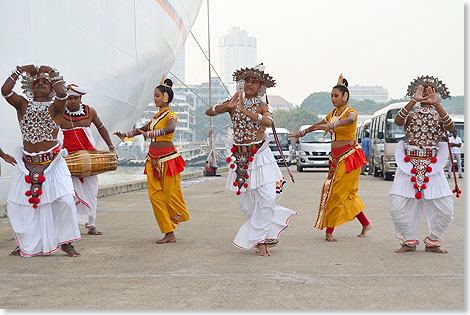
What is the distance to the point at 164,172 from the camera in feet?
24.0

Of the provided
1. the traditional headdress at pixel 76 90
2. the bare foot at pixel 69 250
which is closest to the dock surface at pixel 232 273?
the bare foot at pixel 69 250

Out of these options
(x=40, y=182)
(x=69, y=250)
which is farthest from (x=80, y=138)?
(x=69, y=250)

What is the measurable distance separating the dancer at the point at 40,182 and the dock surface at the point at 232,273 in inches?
8.2

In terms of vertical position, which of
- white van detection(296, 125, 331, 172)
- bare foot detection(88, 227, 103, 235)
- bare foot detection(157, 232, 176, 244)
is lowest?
white van detection(296, 125, 331, 172)

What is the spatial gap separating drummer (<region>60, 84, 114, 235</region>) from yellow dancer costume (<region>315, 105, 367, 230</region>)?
268 cm

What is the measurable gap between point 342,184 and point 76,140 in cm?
318

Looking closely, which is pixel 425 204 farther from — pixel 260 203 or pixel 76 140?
pixel 76 140

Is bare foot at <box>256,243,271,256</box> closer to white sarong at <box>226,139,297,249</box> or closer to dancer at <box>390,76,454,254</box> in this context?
white sarong at <box>226,139,297,249</box>

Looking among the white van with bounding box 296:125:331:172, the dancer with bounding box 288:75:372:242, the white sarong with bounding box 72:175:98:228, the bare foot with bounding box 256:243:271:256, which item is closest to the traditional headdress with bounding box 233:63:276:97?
the dancer with bounding box 288:75:372:242

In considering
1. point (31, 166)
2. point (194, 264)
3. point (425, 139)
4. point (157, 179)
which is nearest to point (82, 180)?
point (157, 179)

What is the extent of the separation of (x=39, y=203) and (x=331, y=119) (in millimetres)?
3256

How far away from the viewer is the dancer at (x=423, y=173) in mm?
6301

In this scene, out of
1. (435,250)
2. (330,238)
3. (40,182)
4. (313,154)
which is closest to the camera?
(40,182)

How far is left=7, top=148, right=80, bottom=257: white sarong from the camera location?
6.22 m
